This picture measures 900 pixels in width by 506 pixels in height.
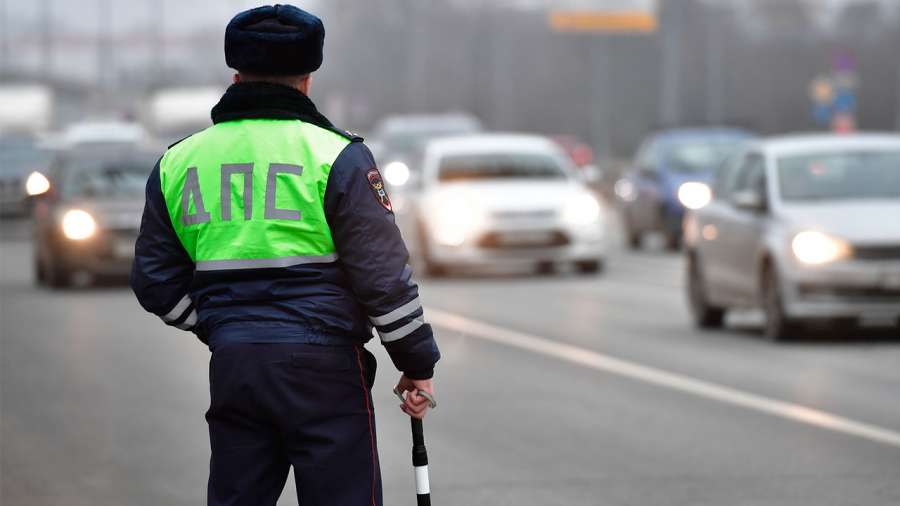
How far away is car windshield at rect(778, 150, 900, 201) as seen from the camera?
631 inches

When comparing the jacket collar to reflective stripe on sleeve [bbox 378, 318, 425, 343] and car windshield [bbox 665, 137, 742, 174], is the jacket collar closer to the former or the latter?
reflective stripe on sleeve [bbox 378, 318, 425, 343]

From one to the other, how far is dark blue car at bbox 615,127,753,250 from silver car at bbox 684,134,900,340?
38.6 feet

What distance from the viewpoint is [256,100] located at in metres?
5.01

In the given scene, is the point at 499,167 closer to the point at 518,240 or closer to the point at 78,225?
the point at 518,240

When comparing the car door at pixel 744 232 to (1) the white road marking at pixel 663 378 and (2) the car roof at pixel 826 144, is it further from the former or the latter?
(1) the white road marking at pixel 663 378

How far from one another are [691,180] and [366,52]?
263 ft

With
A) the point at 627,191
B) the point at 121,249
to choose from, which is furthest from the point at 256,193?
the point at 627,191

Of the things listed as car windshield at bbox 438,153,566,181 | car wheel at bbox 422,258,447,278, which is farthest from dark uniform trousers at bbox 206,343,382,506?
car windshield at bbox 438,153,566,181

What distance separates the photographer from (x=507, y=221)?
2339 cm

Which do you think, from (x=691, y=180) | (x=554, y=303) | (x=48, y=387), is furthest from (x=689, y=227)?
(x=691, y=180)

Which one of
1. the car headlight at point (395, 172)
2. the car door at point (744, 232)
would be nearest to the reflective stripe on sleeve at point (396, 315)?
the car door at point (744, 232)

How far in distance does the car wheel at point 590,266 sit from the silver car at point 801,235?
20.0 ft

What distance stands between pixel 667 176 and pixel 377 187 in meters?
25.3

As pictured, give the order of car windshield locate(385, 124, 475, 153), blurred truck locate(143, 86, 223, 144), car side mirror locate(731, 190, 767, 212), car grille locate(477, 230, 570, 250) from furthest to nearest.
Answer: blurred truck locate(143, 86, 223, 144) < car windshield locate(385, 124, 475, 153) < car grille locate(477, 230, 570, 250) < car side mirror locate(731, 190, 767, 212)
